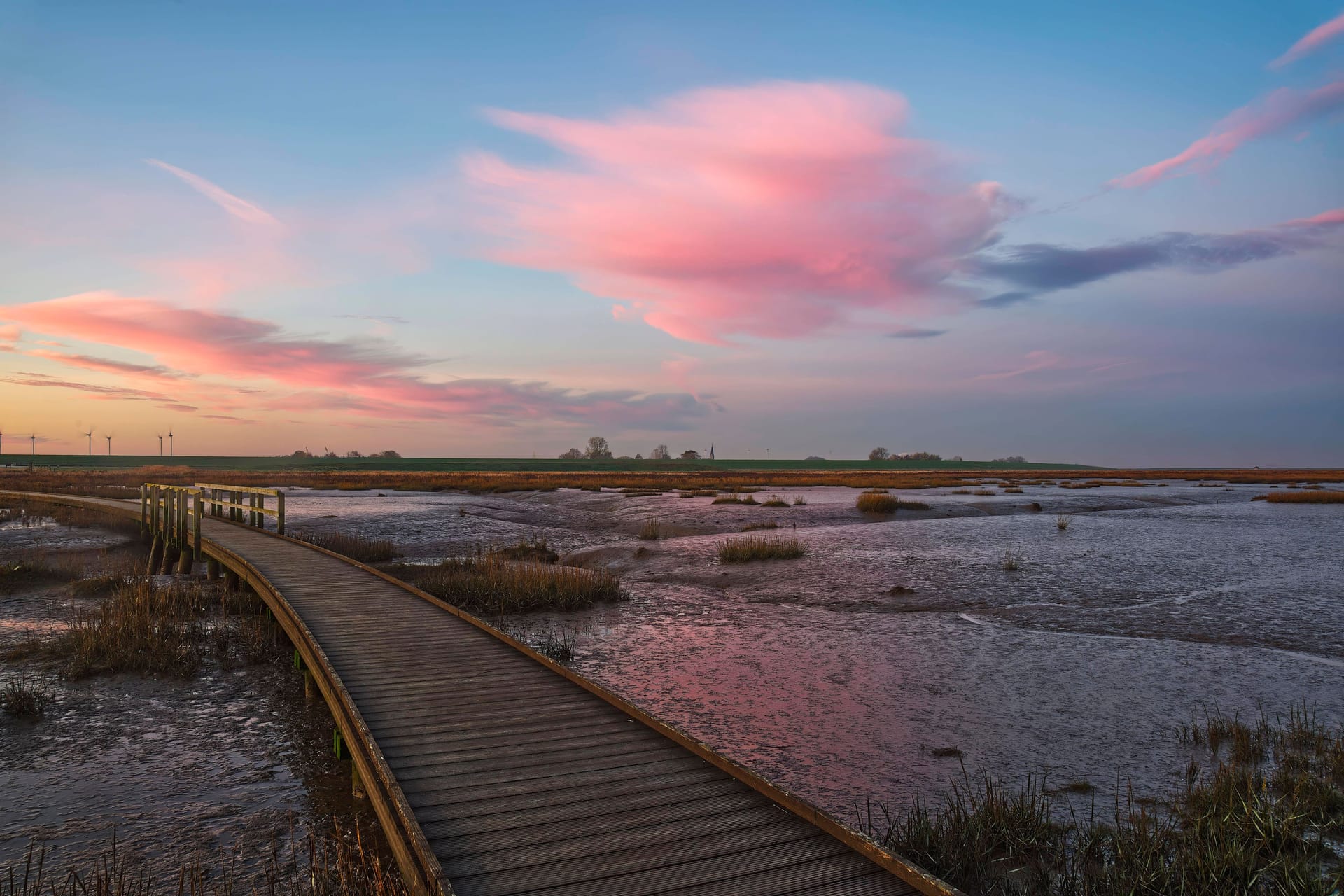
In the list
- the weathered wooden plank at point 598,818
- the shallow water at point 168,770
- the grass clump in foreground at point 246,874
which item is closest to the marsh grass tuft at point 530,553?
the shallow water at point 168,770

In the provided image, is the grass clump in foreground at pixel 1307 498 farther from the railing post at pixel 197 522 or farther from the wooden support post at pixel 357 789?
the wooden support post at pixel 357 789

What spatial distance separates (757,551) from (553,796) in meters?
15.1

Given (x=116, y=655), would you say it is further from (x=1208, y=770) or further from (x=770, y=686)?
(x=1208, y=770)

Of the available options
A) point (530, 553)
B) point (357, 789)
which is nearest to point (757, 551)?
point (530, 553)

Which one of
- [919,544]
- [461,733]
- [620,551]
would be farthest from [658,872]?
[919,544]

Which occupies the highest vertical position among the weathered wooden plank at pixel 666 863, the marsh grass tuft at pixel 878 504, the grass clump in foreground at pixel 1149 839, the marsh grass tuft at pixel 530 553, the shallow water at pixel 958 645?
the marsh grass tuft at pixel 878 504

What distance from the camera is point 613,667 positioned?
1021 centimetres

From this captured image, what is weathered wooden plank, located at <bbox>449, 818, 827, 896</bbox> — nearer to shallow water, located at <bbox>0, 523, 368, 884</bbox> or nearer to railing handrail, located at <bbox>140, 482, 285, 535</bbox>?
shallow water, located at <bbox>0, 523, 368, 884</bbox>

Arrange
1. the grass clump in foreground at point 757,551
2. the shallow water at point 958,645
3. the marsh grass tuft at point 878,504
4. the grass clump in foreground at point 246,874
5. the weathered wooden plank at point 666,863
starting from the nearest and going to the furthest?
the weathered wooden plank at point 666,863 < the grass clump in foreground at point 246,874 < the shallow water at point 958,645 < the grass clump in foreground at point 757,551 < the marsh grass tuft at point 878,504

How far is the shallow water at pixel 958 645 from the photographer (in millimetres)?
7238

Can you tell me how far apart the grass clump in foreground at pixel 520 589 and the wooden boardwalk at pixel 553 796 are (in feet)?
18.3

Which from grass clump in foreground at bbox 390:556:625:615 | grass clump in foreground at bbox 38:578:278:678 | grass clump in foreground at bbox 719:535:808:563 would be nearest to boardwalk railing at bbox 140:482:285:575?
grass clump in foreground at bbox 38:578:278:678

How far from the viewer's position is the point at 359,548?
2047 centimetres

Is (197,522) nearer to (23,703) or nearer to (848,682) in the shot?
(23,703)
